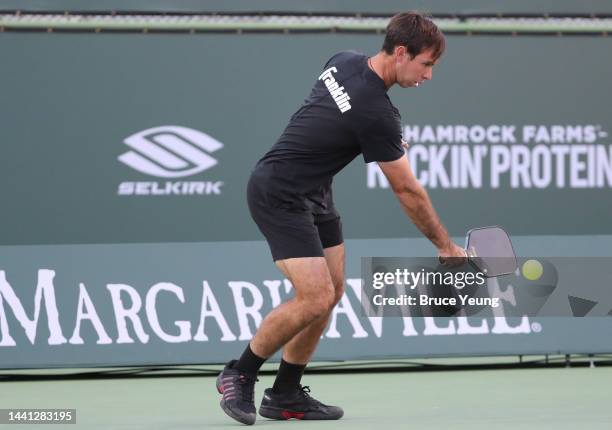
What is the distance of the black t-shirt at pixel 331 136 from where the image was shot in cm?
570

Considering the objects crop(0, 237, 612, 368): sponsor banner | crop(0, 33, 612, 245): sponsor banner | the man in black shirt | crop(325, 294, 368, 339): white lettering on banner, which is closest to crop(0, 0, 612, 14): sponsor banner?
crop(0, 33, 612, 245): sponsor banner

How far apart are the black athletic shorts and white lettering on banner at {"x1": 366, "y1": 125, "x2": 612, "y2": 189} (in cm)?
268

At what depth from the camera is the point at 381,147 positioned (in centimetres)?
568

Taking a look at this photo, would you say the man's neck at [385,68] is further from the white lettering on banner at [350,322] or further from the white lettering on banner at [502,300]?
the white lettering on banner at [502,300]

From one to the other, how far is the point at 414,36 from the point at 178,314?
3.28m

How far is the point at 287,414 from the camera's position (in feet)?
20.3

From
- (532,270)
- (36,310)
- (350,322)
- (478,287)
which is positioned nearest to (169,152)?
(36,310)

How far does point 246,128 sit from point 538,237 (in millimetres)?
2039

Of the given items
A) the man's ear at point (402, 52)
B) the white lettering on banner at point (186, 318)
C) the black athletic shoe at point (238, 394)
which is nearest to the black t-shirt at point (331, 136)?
the man's ear at point (402, 52)

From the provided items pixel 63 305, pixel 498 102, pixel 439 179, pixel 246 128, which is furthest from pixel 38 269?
pixel 498 102

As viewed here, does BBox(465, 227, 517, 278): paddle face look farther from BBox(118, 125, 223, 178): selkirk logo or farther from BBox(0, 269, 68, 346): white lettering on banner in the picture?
BBox(0, 269, 68, 346): white lettering on banner

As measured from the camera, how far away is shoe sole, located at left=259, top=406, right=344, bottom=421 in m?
6.14

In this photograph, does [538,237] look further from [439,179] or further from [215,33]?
[215,33]

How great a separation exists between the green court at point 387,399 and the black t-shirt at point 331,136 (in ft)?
3.53
